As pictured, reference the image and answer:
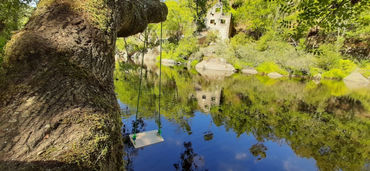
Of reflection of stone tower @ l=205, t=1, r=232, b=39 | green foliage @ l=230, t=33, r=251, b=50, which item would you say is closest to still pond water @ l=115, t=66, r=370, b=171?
green foliage @ l=230, t=33, r=251, b=50

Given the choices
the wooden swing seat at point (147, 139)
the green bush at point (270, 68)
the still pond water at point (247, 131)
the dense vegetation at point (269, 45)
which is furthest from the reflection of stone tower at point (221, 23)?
the wooden swing seat at point (147, 139)

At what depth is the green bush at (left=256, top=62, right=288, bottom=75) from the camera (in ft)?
75.9

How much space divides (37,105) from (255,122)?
7596 mm

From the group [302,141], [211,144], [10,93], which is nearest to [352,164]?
[302,141]

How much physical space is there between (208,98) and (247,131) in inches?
161

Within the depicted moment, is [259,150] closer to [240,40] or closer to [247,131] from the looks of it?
[247,131]

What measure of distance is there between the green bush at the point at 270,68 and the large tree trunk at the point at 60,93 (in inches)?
1003

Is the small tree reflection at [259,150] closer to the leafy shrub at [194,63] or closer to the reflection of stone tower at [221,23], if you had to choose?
the leafy shrub at [194,63]

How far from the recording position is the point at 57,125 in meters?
0.81

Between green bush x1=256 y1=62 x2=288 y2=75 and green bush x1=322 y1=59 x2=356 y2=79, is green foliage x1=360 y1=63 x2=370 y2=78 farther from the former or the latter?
green bush x1=256 y1=62 x2=288 y2=75

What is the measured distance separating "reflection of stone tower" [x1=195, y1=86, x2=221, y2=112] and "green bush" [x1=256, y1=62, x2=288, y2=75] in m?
14.6

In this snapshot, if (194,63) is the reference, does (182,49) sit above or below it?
above

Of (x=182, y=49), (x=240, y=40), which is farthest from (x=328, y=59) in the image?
(x=182, y=49)

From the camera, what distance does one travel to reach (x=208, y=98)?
1036 centimetres
